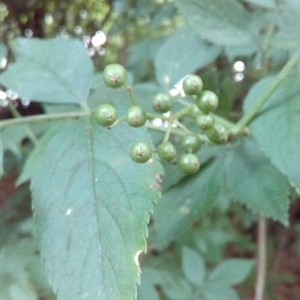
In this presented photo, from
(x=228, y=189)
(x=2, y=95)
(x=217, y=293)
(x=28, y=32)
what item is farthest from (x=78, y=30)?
(x=228, y=189)

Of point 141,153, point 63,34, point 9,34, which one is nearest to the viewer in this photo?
point 141,153

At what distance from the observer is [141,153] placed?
57 centimetres

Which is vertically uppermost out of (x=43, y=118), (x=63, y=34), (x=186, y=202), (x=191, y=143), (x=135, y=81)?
(x=191, y=143)

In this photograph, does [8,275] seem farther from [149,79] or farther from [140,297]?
[149,79]

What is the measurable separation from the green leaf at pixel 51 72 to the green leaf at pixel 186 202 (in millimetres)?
201

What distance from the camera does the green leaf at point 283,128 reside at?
2.11 feet

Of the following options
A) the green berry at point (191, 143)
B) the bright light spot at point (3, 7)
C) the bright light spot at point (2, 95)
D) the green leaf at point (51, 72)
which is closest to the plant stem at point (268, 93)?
the green berry at point (191, 143)

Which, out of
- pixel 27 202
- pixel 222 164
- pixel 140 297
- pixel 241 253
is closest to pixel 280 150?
pixel 222 164

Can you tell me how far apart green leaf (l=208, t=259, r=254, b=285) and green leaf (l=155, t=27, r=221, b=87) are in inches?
15.4

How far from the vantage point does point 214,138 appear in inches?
24.5

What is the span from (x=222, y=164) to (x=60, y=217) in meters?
0.32

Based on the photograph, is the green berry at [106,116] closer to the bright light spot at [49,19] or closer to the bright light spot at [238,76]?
the bright light spot at [238,76]

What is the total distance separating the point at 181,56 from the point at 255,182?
301mm

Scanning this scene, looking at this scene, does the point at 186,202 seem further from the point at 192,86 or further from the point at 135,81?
the point at 135,81
